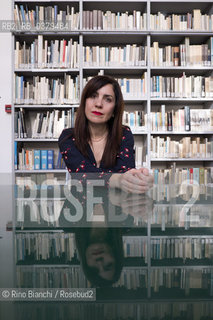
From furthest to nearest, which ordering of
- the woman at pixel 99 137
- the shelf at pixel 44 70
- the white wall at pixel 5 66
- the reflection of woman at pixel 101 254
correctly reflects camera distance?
the white wall at pixel 5 66 < the shelf at pixel 44 70 < the woman at pixel 99 137 < the reflection of woman at pixel 101 254

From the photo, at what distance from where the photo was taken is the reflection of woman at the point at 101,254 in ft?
0.59

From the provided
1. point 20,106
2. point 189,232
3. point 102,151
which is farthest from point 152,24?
point 189,232

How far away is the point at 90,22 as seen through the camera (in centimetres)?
315

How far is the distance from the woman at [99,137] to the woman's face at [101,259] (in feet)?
3.62

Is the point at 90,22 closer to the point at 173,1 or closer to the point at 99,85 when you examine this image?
the point at 173,1

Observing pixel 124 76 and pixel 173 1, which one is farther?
pixel 124 76

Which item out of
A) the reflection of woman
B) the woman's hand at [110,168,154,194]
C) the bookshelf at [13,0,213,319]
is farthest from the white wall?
the reflection of woman

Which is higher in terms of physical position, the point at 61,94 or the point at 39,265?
the point at 61,94

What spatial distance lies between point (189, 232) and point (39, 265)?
172 mm

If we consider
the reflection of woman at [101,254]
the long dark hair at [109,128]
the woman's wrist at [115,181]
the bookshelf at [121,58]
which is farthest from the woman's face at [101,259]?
the bookshelf at [121,58]

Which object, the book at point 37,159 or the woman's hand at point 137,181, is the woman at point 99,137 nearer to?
the woman's hand at point 137,181

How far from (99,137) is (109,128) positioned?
3.4 inches

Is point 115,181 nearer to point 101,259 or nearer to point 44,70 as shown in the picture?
point 101,259

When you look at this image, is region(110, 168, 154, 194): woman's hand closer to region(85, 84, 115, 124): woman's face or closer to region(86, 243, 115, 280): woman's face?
region(86, 243, 115, 280): woman's face
